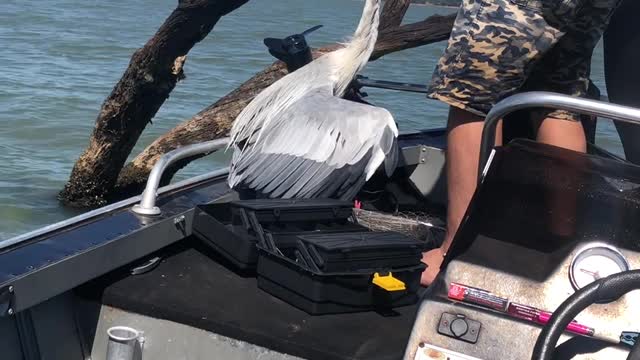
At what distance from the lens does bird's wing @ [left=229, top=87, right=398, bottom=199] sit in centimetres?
361

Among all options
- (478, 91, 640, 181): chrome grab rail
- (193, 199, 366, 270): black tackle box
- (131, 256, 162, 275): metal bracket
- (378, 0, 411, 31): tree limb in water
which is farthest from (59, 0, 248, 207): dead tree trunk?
(478, 91, 640, 181): chrome grab rail

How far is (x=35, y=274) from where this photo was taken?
8.08 feet

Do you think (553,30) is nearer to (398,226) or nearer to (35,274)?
(398,226)

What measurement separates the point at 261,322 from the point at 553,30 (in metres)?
1.18

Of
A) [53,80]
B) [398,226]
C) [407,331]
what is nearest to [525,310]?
[407,331]

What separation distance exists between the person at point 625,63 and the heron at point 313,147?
34.3 inches

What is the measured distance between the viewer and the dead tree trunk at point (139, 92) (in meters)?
7.17

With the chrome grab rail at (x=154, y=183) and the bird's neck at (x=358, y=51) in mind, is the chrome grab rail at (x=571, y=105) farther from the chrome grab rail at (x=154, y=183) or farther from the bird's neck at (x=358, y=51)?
the bird's neck at (x=358, y=51)

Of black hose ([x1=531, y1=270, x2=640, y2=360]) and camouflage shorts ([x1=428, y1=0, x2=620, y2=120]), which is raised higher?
camouflage shorts ([x1=428, y1=0, x2=620, y2=120])

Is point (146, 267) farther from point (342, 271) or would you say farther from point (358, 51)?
point (358, 51)

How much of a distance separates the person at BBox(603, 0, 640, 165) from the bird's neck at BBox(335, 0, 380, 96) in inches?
38.3

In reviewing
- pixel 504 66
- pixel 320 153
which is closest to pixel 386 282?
pixel 504 66

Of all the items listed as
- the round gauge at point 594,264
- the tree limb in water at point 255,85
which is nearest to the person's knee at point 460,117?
the round gauge at point 594,264

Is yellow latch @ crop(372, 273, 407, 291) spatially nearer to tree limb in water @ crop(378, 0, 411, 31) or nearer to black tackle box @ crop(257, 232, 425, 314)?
black tackle box @ crop(257, 232, 425, 314)
